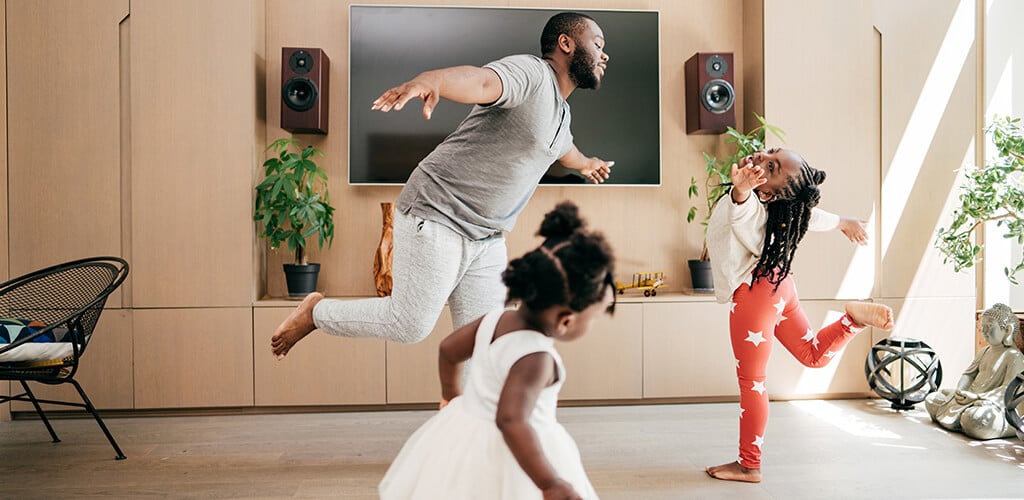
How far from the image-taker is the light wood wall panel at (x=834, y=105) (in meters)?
3.55

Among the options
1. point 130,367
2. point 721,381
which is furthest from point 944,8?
point 130,367

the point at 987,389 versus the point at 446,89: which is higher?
the point at 446,89

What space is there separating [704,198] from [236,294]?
2.39 m

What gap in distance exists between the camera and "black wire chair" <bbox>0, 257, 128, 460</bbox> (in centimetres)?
249

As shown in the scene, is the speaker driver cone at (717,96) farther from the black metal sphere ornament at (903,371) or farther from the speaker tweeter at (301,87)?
the speaker tweeter at (301,87)

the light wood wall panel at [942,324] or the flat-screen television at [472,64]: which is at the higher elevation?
the flat-screen television at [472,64]

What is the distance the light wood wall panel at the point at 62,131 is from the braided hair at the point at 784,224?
2.78m

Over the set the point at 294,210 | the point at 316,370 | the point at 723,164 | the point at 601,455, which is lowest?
the point at 601,455

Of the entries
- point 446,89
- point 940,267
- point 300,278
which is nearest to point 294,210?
point 300,278

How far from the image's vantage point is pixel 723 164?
3.73m

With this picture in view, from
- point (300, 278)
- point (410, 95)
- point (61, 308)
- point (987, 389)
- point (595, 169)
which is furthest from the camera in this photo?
point (300, 278)

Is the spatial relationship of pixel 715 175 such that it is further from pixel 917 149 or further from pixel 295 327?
pixel 295 327

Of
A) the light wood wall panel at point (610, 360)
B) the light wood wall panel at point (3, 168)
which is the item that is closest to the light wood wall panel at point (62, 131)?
the light wood wall panel at point (3, 168)

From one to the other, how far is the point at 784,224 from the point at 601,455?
3.47 feet
